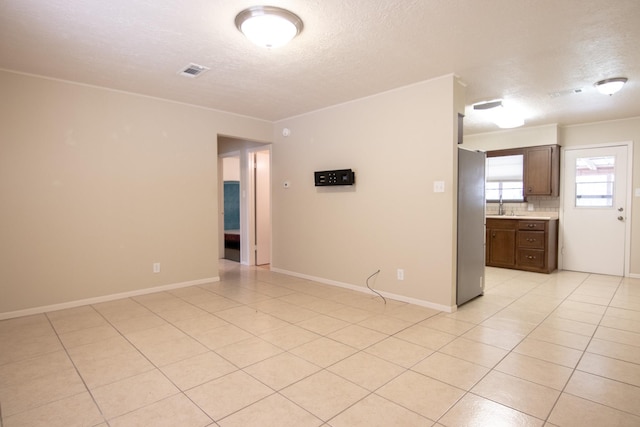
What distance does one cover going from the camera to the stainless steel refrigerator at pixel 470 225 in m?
3.67

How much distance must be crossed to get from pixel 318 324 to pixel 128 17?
2.88 metres

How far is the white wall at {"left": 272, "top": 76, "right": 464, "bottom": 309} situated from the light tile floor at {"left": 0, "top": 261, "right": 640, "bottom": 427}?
0.36 m

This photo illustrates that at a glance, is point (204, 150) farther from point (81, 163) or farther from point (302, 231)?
point (302, 231)

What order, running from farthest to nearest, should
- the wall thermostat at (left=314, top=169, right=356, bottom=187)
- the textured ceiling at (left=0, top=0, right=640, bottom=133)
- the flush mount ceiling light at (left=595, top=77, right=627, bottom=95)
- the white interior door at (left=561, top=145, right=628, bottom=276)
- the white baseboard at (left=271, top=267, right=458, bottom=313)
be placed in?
the white interior door at (left=561, top=145, right=628, bottom=276), the wall thermostat at (left=314, top=169, right=356, bottom=187), the white baseboard at (left=271, top=267, right=458, bottom=313), the flush mount ceiling light at (left=595, top=77, right=627, bottom=95), the textured ceiling at (left=0, top=0, right=640, bottom=133)

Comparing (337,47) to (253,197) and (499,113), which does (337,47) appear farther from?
(253,197)

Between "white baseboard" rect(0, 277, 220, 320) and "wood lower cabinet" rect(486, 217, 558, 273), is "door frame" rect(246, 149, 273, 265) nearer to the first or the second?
"white baseboard" rect(0, 277, 220, 320)

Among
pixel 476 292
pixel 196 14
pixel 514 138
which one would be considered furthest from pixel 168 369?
pixel 514 138

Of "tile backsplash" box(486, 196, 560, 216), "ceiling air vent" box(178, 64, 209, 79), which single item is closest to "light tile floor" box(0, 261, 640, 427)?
"tile backsplash" box(486, 196, 560, 216)

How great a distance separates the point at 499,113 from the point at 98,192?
5.31m

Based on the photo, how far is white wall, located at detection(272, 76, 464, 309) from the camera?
3.56m

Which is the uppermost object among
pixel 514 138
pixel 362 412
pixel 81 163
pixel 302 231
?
pixel 514 138

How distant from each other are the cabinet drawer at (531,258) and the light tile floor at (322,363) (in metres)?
1.49

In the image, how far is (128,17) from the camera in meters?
2.35

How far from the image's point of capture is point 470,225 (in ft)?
12.7
